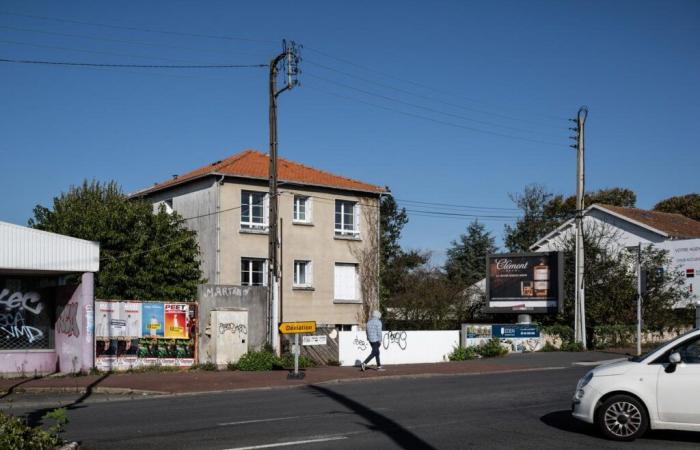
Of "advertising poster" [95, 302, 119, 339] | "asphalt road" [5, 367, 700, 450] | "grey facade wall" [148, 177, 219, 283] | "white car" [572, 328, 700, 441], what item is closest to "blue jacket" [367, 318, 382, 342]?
"asphalt road" [5, 367, 700, 450]

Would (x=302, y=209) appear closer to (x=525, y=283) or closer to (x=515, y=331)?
(x=525, y=283)

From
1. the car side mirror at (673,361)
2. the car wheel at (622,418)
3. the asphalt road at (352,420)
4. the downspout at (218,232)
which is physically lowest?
the asphalt road at (352,420)

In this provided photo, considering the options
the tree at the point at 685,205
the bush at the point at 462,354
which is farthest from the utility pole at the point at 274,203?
the tree at the point at 685,205

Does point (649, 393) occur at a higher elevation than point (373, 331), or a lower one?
higher

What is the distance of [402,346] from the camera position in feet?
89.0

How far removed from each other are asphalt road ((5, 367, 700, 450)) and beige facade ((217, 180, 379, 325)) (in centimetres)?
1689

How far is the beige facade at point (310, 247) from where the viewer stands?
112 feet

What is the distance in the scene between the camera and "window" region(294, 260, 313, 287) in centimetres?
3597

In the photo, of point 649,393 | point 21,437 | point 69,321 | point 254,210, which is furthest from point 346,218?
point 21,437

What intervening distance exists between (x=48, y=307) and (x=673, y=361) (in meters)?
16.9

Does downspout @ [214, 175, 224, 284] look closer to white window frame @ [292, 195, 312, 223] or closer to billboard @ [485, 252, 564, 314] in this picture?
white window frame @ [292, 195, 312, 223]

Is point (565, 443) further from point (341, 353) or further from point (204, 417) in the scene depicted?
point (341, 353)

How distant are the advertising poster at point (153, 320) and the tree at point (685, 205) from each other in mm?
58823

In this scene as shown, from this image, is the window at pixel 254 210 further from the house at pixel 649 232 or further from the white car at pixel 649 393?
the white car at pixel 649 393
